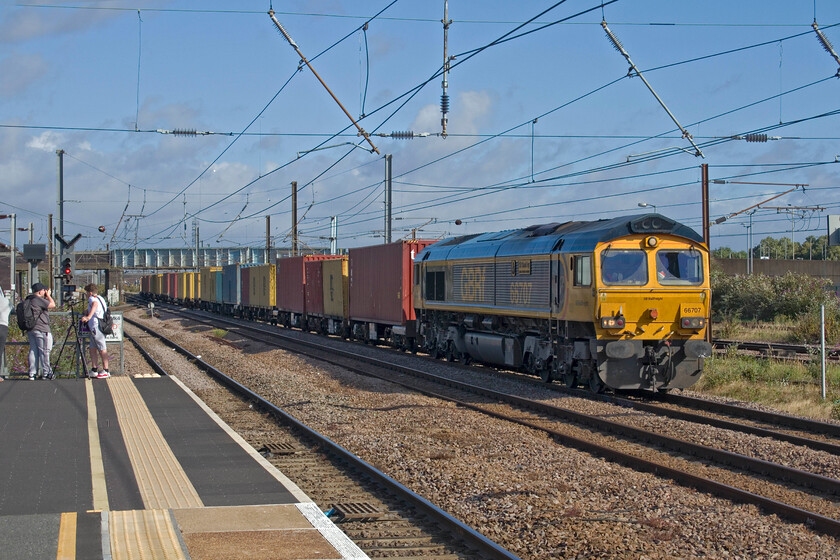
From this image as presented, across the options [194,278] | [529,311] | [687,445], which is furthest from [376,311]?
[194,278]

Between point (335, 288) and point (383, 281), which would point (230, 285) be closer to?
point (335, 288)

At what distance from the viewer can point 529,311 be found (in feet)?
55.8

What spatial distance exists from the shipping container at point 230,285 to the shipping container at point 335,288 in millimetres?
17507

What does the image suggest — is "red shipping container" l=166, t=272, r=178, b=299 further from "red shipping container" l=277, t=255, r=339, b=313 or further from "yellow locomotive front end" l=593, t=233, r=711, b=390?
"yellow locomotive front end" l=593, t=233, r=711, b=390

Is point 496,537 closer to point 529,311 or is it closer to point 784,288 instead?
point 529,311

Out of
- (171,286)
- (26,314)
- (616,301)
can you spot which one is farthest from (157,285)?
(616,301)

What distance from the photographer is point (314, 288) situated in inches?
1437

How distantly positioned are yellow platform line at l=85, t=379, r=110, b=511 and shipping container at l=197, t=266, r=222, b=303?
4571cm

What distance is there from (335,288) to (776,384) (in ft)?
62.4

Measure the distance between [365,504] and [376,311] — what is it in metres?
19.9

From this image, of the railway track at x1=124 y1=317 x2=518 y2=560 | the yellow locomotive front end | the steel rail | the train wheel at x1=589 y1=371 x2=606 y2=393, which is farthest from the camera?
the train wheel at x1=589 y1=371 x2=606 y2=393

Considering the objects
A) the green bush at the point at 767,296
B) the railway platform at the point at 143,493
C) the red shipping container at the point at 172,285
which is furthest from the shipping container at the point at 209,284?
the railway platform at the point at 143,493

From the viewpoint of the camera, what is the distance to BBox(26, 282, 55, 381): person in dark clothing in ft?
47.8

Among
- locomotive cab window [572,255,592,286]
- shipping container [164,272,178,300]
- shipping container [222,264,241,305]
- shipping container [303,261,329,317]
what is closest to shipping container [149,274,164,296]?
shipping container [164,272,178,300]
